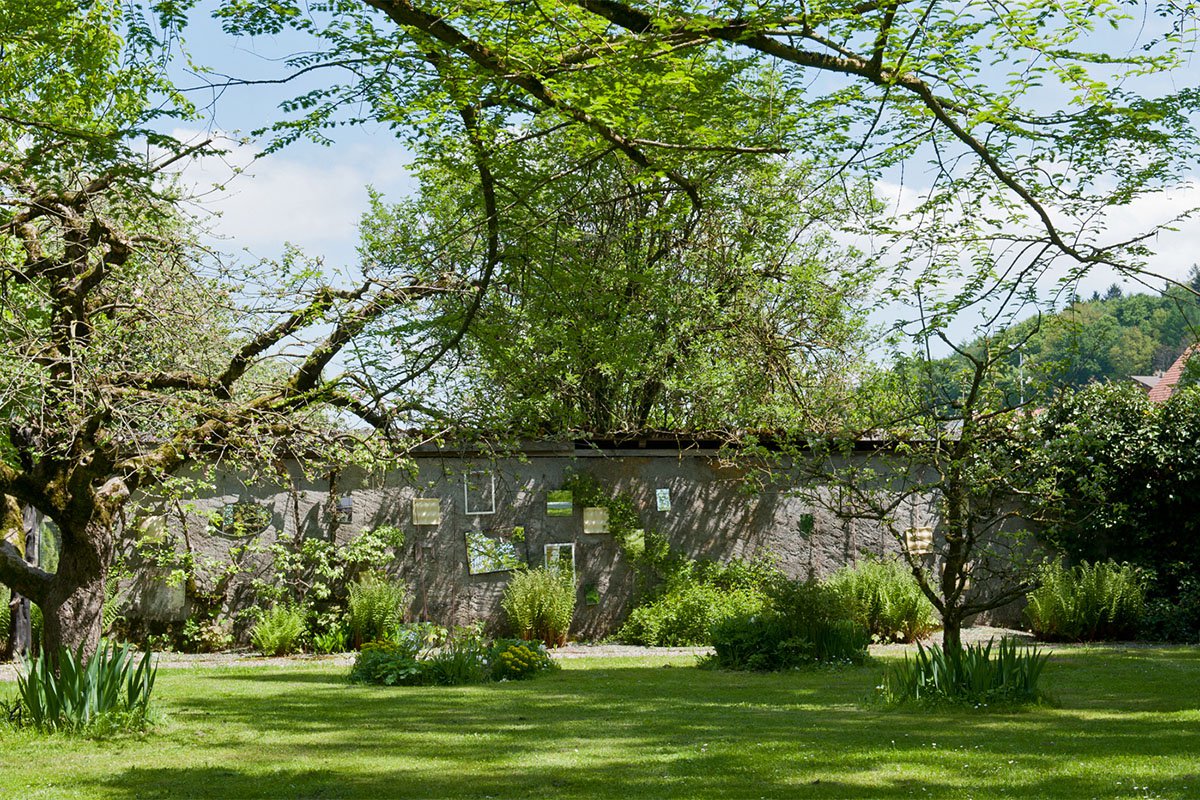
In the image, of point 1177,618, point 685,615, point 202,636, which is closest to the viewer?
point 202,636

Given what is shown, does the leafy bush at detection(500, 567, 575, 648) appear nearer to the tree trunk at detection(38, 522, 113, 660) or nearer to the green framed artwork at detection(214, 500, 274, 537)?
the green framed artwork at detection(214, 500, 274, 537)

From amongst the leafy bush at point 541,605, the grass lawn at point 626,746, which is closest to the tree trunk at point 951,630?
the grass lawn at point 626,746

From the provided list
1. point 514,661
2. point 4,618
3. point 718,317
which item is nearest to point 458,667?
point 514,661

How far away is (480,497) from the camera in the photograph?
13477 millimetres

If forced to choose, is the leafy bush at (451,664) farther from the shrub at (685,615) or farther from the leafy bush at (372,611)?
the shrub at (685,615)

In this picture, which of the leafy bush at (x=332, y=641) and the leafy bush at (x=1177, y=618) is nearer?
the leafy bush at (x=332, y=641)

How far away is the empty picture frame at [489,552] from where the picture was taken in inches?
527

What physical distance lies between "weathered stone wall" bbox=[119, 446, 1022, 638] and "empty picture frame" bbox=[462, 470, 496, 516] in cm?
4

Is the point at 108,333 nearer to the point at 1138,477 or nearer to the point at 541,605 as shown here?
the point at 541,605

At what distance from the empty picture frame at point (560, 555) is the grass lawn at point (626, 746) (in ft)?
13.6

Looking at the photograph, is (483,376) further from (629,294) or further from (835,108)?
(835,108)

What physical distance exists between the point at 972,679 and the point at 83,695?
230 inches

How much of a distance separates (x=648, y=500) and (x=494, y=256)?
7679 mm

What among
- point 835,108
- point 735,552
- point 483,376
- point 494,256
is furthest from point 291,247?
point 735,552
